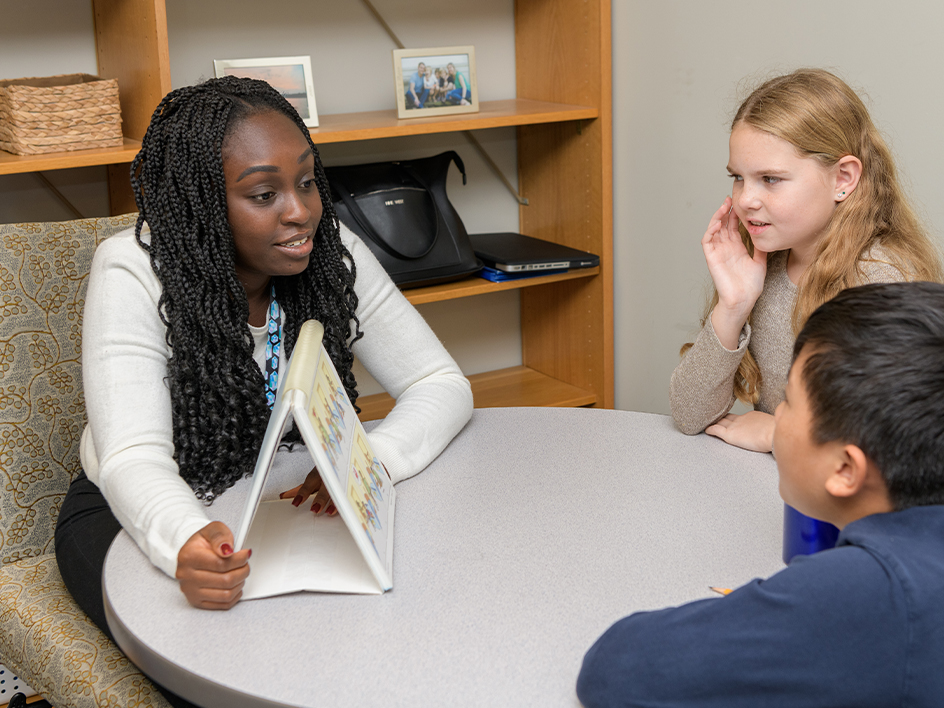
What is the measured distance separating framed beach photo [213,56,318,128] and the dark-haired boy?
154 centimetres

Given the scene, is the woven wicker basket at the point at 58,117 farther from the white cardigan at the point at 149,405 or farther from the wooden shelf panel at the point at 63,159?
the white cardigan at the point at 149,405

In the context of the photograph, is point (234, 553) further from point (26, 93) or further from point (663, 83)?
point (663, 83)

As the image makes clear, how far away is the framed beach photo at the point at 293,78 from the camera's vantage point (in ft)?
6.56

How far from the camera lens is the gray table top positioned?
75 centimetres

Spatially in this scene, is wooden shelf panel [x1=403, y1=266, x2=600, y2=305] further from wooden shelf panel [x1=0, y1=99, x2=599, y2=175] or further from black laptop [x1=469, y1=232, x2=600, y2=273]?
wooden shelf panel [x1=0, y1=99, x2=599, y2=175]

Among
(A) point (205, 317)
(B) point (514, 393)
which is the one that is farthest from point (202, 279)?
(B) point (514, 393)

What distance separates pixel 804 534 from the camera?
859mm

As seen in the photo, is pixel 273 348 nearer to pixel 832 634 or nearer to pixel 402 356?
pixel 402 356

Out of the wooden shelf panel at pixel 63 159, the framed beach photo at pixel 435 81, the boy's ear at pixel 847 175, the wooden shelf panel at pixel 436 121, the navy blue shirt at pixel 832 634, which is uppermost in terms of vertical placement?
the framed beach photo at pixel 435 81

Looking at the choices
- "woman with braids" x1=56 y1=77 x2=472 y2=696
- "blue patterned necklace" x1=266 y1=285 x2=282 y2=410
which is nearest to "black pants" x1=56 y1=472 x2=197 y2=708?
"woman with braids" x1=56 y1=77 x2=472 y2=696

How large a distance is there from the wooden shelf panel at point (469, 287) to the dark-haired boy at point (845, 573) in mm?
1414

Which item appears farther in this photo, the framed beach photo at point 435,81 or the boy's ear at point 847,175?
the framed beach photo at point 435,81

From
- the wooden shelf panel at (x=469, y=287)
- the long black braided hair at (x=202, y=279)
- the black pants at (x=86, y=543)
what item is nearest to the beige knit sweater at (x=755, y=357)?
the long black braided hair at (x=202, y=279)

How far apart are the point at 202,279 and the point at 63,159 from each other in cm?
58
